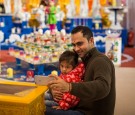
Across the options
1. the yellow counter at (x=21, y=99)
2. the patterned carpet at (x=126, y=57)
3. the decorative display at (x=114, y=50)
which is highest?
the yellow counter at (x=21, y=99)

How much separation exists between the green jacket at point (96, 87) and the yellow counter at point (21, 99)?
0.23 meters

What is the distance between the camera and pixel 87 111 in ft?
6.07

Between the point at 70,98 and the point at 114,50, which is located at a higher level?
the point at 70,98

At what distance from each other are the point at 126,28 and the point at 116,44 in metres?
2.61

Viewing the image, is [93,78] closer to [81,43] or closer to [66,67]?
[81,43]

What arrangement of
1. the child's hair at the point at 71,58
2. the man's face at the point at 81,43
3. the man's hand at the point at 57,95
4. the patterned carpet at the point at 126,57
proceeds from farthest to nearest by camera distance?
1. the patterned carpet at the point at 126,57
2. the child's hair at the point at 71,58
3. the man's hand at the point at 57,95
4. the man's face at the point at 81,43

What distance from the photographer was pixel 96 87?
1.52 meters

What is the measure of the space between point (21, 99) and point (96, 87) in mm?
383

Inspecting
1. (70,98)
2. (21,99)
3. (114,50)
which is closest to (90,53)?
(70,98)

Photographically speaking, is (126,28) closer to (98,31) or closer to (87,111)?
(98,31)

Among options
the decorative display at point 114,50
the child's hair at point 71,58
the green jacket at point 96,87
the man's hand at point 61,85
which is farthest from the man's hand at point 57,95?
the decorative display at point 114,50

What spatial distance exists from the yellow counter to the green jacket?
230 millimetres

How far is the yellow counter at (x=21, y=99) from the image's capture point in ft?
4.98

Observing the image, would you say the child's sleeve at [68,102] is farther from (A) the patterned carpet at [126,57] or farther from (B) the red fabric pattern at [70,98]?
(A) the patterned carpet at [126,57]
